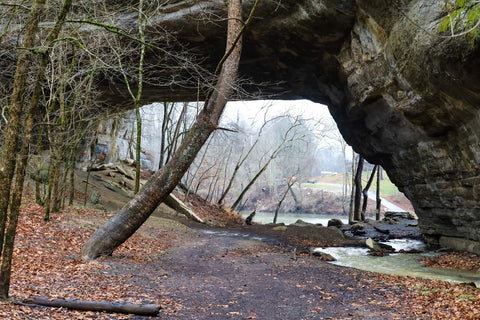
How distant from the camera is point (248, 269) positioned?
8.50 meters

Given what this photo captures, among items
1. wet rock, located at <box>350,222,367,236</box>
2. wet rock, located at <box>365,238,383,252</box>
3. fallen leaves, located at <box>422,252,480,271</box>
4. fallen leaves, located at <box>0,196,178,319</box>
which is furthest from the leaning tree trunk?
wet rock, located at <box>350,222,367,236</box>

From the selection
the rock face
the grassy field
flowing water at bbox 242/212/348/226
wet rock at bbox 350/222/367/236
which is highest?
the rock face

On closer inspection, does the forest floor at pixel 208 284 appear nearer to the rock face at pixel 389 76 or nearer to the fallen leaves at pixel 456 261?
the fallen leaves at pixel 456 261

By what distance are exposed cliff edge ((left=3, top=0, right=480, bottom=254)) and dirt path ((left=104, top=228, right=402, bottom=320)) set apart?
18.8 ft

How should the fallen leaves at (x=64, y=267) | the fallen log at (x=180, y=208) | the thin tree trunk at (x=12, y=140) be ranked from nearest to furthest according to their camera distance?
the thin tree trunk at (x=12, y=140) < the fallen leaves at (x=64, y=267) < the fallen log at (x=180, y=208)

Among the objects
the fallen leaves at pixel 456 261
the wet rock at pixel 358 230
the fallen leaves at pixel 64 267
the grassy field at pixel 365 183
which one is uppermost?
the grassy field at pixel 365 183

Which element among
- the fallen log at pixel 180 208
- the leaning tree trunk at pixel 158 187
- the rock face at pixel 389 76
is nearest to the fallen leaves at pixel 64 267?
the leaning tree trunk at pixel 158 187

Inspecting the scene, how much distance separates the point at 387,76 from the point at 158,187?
884cm

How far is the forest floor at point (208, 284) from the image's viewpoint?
16.8 ft

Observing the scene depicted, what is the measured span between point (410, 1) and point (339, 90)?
624cm

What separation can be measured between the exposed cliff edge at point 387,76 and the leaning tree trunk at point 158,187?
246 cm

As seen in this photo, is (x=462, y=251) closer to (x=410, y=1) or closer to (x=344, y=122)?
(x=344, y=122)

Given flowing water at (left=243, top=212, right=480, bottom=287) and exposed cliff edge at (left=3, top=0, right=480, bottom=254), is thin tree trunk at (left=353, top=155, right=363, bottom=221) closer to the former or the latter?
exposed cliff edge at (left=3, top=0, right=480, bottom=254)

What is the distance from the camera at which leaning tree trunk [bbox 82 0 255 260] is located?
7.91m
